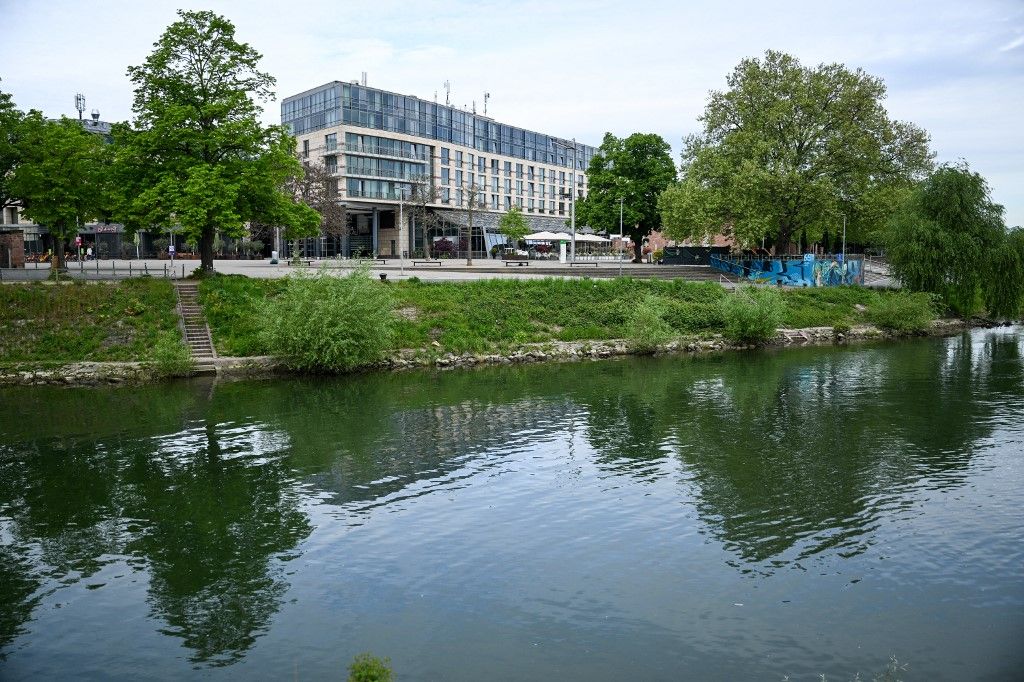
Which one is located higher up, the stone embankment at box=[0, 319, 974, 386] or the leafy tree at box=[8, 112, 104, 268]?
the leafy tree at box=[8, 112, 104, 268]

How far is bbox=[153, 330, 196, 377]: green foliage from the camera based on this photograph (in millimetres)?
39062

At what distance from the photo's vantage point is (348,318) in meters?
40.5

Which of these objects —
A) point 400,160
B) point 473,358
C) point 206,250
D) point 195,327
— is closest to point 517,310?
point 473,358

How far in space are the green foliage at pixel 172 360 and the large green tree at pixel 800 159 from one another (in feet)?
138

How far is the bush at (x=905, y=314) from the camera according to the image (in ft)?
189

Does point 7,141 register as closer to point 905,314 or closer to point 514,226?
point 905,314

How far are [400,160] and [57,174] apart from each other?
65.6 meters

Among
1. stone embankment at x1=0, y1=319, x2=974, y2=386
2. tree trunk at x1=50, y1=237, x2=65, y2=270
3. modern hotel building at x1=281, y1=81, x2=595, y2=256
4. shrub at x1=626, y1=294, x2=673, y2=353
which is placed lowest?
stone embankment at x1=0, y1=319, x2=974, y2=386

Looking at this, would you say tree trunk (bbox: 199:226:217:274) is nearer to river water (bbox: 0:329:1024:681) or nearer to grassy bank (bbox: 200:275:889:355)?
grassy bank (bbox: 200:275:889:355)

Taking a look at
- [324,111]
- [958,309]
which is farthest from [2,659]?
[324,111]

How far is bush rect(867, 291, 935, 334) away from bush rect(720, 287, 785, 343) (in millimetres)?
9354

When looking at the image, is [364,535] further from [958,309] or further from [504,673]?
[958,309]

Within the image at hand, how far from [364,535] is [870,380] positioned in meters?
29.2

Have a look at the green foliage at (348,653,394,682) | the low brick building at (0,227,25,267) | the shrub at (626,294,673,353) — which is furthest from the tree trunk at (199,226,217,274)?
the green foliage at (348,653,394,682)
